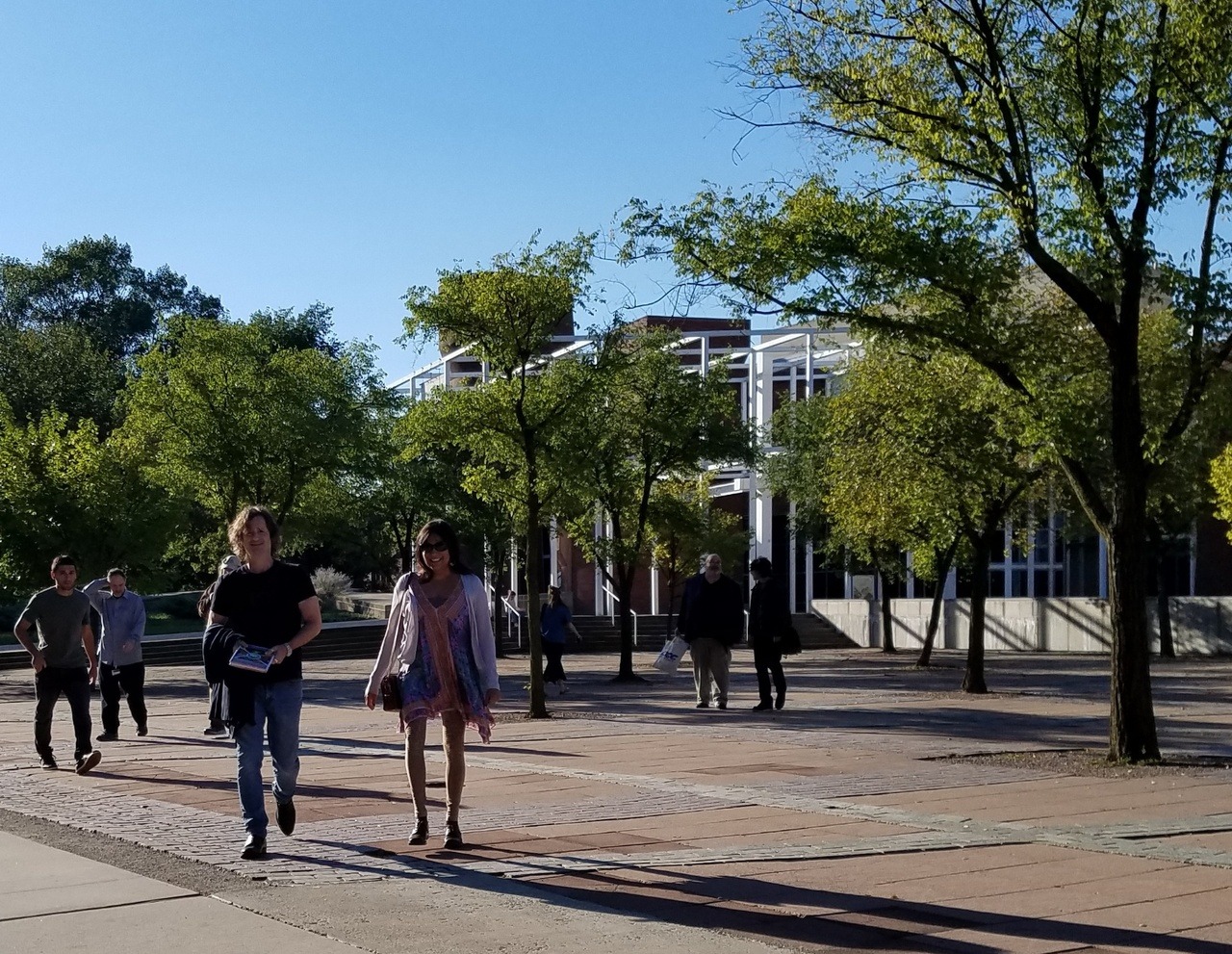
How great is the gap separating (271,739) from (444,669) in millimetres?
941

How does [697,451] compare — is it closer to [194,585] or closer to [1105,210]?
[1105,210]

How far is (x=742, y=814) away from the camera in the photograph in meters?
8.92

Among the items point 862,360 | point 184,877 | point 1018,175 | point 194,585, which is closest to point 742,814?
point 184,877

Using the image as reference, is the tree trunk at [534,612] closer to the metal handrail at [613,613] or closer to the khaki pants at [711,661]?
the khaki pants at [711,661]

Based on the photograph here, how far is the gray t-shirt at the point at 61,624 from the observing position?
12.2 metres

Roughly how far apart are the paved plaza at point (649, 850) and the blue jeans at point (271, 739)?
1.11 ft

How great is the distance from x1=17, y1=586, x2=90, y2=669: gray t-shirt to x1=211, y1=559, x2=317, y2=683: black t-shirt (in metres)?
5.18

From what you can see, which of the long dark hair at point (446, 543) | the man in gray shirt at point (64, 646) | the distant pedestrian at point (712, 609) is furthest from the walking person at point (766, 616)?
the long dark hair at point (446, 543)

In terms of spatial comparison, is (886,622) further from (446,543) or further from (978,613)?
(446,543)

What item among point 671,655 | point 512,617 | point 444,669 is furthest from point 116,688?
point 512,617

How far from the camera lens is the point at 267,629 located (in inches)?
299

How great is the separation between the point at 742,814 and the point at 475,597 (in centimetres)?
232

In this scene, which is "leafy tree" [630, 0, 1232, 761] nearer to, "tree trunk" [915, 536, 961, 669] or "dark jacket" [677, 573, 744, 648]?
"dark jacket" [677, 573, 744, 648]

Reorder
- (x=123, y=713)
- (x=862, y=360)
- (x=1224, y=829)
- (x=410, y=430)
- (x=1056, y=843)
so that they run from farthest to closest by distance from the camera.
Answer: (x=862, y=360) < (x=123, y=713) < (x=410, y=430) < (x=1224, y=829) < (x=1056, y=843)
